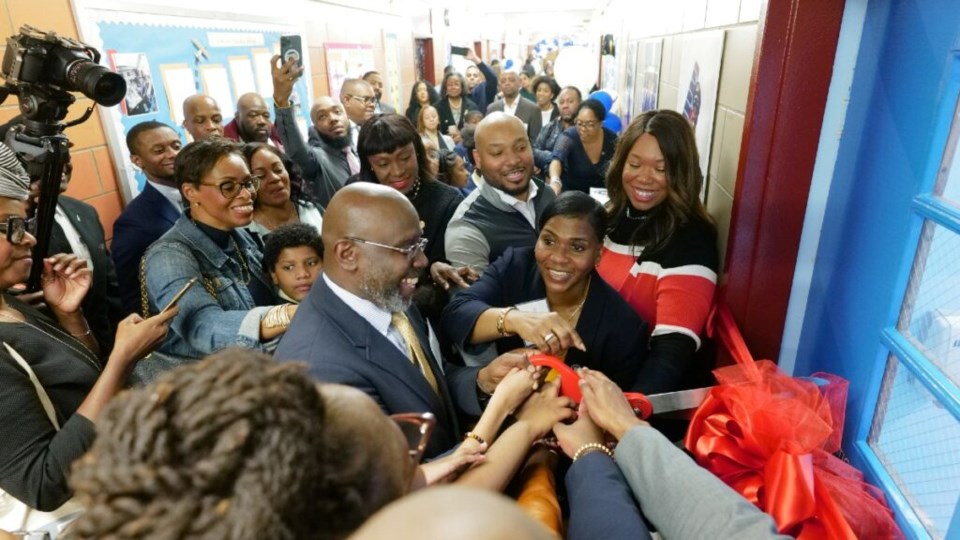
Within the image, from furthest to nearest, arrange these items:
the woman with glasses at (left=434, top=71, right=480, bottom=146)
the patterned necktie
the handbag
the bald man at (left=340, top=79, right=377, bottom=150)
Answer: the woman with glasses at (left=434, top=71, right=480, bottom=146) < the bald man at (left=340, top=79, right=377, bottom=150) < the patterned necktie < the handbag

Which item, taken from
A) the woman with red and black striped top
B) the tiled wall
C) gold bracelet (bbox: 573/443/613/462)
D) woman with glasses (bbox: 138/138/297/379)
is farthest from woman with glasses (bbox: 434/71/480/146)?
gold bracelet (bbox: 573/443/613/462)

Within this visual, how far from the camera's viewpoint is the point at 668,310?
68.5 inches

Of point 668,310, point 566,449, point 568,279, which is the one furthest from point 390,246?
point 668,310

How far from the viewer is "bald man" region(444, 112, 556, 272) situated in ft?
7.61

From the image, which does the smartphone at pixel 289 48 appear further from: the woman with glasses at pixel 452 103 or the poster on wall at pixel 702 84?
the poster on wall at pixel 702 84

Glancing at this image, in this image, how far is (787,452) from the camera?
1112mm

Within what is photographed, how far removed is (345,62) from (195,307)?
5659 millimetres

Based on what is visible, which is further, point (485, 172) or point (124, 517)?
point (485, 172)

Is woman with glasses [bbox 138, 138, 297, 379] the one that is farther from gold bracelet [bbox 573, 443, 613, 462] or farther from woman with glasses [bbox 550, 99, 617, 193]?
woman with glasses [bbox 550, 99, 617, 193]

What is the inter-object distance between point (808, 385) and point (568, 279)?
73 centimetres

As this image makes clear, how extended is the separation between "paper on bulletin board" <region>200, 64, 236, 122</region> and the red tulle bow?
3839 mm

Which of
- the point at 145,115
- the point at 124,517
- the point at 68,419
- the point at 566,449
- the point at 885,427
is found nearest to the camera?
the point at 124,517

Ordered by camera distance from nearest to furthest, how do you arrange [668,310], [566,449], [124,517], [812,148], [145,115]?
1. [124,517]
2. [566,449]
3. [812,148]
4. [668,310]
5. [145,115]

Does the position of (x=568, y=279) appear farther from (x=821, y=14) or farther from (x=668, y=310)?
(x=821, y=14)
